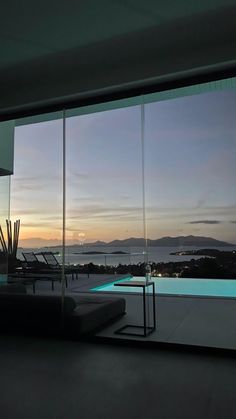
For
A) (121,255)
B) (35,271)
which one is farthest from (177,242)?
(35,271)

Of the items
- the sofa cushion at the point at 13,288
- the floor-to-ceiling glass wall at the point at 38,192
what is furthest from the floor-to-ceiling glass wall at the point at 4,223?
the sofa cushion at the point at 13,288

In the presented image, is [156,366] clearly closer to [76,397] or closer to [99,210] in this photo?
[76,397]

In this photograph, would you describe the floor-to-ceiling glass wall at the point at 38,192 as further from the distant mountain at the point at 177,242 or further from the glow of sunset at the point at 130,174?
the distant mountain at the point at 177,242

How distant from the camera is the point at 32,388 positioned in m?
2.56

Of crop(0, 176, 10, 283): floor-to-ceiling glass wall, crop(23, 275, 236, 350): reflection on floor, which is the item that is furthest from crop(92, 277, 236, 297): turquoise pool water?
crop(0, 176, 10, 283): floor-to-ceiling glass wall

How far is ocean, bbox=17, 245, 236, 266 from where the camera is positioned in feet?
15.2

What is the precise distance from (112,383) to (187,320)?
2147mm

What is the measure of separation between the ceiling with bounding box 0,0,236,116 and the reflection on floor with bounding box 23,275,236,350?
9.03ft

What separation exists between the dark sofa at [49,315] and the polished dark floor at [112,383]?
0.31 meters

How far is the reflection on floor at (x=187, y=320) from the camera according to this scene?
11.9 feet

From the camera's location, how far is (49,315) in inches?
157

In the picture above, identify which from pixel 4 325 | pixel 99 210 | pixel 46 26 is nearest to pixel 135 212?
pixel 99 210

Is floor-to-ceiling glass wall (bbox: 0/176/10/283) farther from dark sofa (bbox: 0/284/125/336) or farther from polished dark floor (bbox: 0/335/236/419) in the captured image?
polished dark floor (bbox: 0/335/236/419)

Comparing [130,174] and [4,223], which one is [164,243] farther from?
[4,223]
